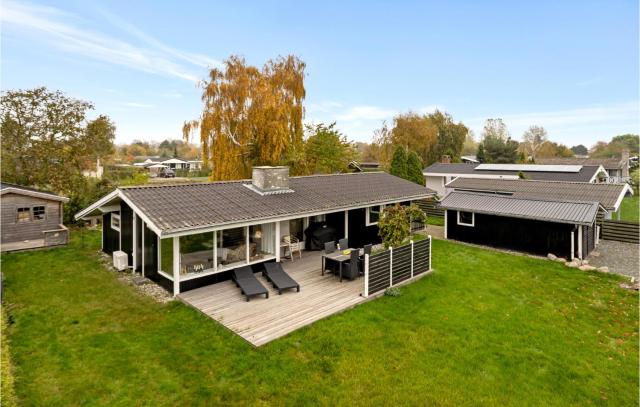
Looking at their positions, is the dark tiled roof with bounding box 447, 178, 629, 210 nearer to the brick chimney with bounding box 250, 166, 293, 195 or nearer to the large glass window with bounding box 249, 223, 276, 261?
the brick chimney with bounding box 250, 166, 293, 195

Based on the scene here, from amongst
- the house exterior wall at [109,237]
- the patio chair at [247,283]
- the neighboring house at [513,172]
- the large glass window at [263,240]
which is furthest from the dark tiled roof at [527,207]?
the house exterior wall at [109,237]

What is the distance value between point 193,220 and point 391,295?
601 centimetres

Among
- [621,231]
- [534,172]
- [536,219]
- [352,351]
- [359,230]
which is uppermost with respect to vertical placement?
[534,172]

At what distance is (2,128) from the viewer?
875 inches

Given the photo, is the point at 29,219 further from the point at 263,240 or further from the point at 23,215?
the point at 263,240

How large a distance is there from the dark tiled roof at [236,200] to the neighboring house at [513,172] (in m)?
17.8

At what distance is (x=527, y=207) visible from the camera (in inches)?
614

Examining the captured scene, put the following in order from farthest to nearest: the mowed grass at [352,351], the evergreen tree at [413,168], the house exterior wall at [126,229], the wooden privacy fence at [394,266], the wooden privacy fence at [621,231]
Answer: the evergreen tree at [413,168] → the wooden privacy fence at [621,231] → the house exterior wall at [126,229] → the wooden privacy fence at [394,266] → the mowed grass at [352,351]

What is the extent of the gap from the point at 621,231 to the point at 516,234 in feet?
25.1

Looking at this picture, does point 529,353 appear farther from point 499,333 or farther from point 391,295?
point 391,295

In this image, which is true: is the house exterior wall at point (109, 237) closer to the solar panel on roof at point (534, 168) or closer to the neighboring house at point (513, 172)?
the neighboring house at point (513, 172)

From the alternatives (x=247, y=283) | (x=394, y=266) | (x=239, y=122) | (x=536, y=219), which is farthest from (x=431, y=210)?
(x=247, y=283)

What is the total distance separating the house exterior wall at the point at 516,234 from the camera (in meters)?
14.3

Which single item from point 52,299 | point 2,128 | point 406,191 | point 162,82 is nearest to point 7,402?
point 52,299
